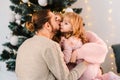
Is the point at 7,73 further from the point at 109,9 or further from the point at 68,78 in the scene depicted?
the point at 68,78

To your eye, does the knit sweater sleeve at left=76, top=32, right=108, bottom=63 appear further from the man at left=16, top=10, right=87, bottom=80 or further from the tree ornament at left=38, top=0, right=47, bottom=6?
the tree ornament at left=38, top=0, right=47, bottom=6

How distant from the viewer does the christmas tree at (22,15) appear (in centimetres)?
260

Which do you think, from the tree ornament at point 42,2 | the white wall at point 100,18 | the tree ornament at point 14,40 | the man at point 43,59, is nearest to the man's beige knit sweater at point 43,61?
the man at point 43,59

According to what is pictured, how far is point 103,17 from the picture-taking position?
344 centimetres

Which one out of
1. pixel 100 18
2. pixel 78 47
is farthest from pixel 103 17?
pixel 78 47

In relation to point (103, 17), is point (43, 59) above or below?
above

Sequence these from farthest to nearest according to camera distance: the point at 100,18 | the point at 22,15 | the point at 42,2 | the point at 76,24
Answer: the point at 100,18, the point at 22,15, the point at 42,2, the point at 76,24

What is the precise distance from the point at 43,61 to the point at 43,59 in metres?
0.02

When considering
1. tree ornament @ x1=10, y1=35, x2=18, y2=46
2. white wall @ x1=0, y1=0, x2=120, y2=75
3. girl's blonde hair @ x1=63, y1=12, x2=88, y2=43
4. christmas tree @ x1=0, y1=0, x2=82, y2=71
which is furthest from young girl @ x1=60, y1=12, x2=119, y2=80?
white wall @ x1=0, y1=0, x2=120, y2=75

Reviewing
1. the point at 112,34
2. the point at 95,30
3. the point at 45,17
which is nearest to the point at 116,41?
the point at 112,34

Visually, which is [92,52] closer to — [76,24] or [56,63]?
[76,24]

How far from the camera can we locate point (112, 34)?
350 cm

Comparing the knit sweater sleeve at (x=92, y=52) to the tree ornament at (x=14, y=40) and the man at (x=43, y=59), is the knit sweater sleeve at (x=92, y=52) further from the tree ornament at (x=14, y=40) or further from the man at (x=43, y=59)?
the tree ornament at (x=14, y=40)

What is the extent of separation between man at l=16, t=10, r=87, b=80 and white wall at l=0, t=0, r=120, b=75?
1.64 metres
